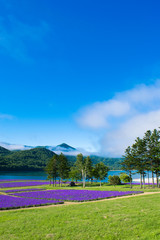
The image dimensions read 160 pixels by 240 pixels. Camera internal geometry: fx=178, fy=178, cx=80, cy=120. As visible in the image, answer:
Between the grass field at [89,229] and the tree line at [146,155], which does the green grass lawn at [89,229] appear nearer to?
the grass field at [89,229]

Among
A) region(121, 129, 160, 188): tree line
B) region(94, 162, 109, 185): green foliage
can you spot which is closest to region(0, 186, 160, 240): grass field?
region(121, 129, 160, 188): tree line

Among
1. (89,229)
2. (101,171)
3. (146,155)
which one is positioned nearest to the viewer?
Result: (89,229)

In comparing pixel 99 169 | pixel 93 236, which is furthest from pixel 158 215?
pixel 99 169

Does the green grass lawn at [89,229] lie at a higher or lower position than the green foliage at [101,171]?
higher

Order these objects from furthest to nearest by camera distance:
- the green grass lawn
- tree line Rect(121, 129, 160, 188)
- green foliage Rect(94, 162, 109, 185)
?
green foliage Rect(94, 162, 109, 185) < tree line Rect(121, 129, 160, 188) < the green grass lawn

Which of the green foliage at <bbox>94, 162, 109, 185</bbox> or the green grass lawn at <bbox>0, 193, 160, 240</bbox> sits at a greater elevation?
the green grass lawn at <bbox>0, 193, 160, 240</bbox>

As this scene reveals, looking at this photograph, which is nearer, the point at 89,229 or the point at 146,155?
the point at 89,229

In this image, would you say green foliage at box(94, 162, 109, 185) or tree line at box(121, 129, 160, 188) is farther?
green foliage at box(94, 162, 109, 185)

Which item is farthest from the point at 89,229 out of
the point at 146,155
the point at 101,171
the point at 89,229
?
the point at 101,171

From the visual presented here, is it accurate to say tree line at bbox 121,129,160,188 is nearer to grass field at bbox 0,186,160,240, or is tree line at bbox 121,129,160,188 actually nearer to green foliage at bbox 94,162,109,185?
green foliage at bbox 94,162,109,185

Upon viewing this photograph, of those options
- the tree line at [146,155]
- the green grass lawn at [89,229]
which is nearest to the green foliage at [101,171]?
the tree line at [146,155]

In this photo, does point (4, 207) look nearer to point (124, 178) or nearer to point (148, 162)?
point (148, 162)

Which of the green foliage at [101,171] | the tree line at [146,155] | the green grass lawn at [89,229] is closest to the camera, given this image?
the green grass lawn at [89,229]

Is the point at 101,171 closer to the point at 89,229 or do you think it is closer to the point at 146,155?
the point at 146,155
